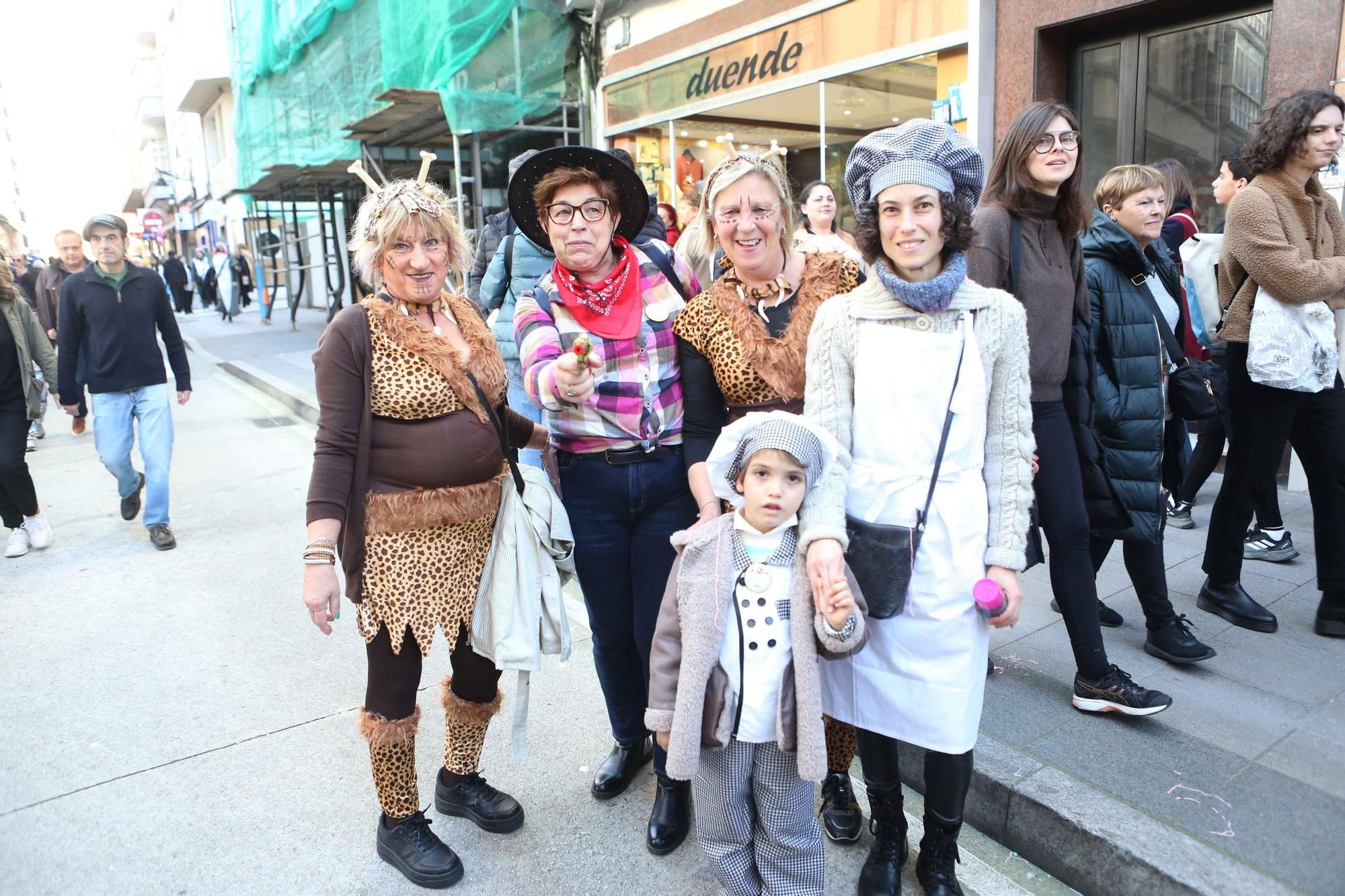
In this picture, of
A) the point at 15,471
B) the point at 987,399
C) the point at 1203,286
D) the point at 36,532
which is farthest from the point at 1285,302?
the point at 36,532

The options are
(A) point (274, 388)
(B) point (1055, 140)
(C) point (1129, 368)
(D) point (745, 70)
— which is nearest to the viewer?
(B) point (1055, 140)

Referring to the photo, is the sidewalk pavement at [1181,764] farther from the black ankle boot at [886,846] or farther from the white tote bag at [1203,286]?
the white tote bag at [1203,286]

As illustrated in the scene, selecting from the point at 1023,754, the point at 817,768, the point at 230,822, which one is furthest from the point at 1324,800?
the point at 230,822

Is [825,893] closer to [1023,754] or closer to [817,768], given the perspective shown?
[817,768]

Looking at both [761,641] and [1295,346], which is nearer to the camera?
[761,641]

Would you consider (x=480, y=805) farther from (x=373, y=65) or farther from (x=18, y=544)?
(x=373, y=65)

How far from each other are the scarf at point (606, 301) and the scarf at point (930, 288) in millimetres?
752

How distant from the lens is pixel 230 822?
115 inches

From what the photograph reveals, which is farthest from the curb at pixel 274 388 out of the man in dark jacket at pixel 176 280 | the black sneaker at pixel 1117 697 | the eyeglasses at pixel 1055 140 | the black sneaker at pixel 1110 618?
the man in dark jacket at pixel 176 280

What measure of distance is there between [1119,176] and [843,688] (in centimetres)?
229

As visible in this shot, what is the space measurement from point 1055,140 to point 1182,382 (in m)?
1.14

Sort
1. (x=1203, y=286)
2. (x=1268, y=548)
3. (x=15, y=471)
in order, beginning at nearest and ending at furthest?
1. (x=1203, y=286)
2. (x=1268, y=548)
3. (x=15, y=471)

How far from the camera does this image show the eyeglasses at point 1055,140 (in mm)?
2861

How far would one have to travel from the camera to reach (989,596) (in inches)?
81.8
